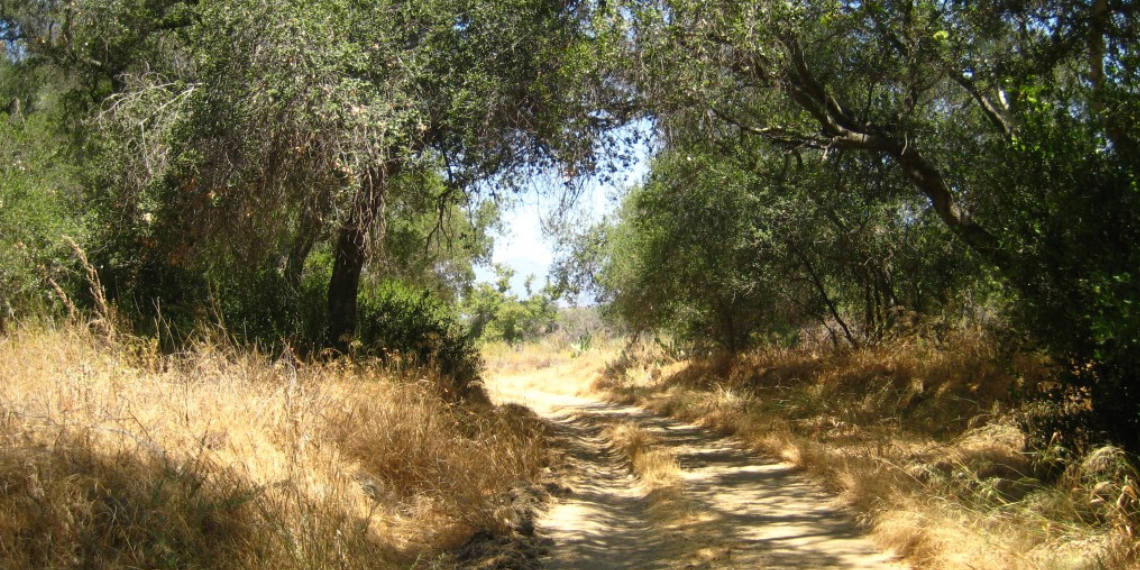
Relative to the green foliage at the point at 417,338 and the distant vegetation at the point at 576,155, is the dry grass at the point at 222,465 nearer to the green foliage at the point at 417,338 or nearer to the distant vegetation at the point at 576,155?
the distant vegetation at the point at 576,155

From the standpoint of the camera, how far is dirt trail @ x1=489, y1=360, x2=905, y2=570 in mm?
5809

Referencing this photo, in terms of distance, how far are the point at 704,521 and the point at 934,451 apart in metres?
2.83

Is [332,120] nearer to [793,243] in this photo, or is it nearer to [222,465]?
[222,465]

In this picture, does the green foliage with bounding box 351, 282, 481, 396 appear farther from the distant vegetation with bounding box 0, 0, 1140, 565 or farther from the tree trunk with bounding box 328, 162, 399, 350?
the tree trunk with bounding box 328, 162, 399, 350

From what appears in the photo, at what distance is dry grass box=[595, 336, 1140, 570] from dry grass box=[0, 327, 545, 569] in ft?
10.4

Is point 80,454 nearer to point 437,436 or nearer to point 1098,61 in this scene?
point 437,436

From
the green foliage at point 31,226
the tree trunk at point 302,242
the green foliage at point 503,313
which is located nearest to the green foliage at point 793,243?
the tree trunk at point 302,242

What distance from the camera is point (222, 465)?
560 centimetres

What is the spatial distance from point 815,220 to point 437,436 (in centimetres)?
858

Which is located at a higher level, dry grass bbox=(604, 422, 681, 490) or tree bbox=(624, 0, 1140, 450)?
tree bbox=(624, 0, 1140, 450)

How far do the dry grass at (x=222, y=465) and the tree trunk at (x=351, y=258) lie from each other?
1.77 meters

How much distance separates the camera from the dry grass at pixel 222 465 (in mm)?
4711

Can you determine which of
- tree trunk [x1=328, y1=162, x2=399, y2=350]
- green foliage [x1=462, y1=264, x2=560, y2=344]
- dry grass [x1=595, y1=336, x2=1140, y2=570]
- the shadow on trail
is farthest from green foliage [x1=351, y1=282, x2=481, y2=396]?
green foliage [x1=462, y1=264, x2=560, y2=344]

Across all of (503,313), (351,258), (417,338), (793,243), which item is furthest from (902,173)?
(503,313)
